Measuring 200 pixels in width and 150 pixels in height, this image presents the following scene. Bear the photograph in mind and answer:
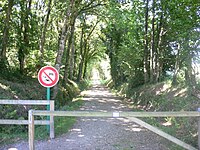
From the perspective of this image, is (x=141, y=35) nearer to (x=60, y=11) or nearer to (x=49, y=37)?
(x=60, y=11)

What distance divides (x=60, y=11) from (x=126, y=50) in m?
6.90

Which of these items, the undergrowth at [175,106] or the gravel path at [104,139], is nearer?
the gravel path at [104,139]

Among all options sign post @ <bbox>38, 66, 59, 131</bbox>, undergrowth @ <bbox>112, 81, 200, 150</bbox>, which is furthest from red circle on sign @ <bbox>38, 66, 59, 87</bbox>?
undergrowth @ <bbox>112, 81, 200, 150</bbox>

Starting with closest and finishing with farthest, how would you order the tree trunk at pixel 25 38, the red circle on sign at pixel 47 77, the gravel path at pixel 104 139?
the gravel path at pixel 104 139
the red circle on sign at pixel 47 77
the tree trunk at pixel 25 38

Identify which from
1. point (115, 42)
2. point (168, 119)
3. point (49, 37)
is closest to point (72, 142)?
point (168, 119)

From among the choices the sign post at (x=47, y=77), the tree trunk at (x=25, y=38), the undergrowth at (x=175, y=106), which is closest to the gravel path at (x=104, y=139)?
the undergrowth at (x=175, y=106)

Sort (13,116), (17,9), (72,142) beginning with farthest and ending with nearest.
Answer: (17,9), (13,116), (72,142)

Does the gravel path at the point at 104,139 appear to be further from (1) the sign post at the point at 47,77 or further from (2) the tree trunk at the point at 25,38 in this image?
(2) the tree trunk at the point at 25,38

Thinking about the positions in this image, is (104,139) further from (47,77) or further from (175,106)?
(175,106)

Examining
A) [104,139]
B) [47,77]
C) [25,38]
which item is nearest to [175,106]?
[104,139]

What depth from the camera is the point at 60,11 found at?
22516 mm

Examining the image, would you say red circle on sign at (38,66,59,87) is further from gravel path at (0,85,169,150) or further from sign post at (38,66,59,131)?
gravel path at (0,85,169,150)

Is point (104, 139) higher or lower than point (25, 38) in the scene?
lower

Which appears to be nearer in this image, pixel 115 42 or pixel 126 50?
pixel 126 50
